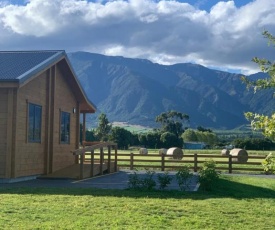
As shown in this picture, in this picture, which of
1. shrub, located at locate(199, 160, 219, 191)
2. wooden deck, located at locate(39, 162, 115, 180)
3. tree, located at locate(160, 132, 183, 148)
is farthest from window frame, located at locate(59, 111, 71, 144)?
tree, located at locate(160, 132, 183, 148)

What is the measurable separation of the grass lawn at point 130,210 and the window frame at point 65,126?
768 centimetres

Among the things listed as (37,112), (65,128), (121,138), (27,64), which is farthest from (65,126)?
(121,138)

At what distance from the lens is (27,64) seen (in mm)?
16734

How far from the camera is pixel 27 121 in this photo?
54.1 ft

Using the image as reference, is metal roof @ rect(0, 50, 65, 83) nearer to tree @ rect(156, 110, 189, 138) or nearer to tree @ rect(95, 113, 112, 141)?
tree @ rect(95, 113, 112, 141)

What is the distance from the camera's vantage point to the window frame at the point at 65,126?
20.3m

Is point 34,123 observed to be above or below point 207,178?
above

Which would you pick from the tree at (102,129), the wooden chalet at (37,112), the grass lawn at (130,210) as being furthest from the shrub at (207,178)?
the tree at (102,129)

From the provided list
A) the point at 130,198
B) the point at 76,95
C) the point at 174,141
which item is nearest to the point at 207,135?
the point at 174,141

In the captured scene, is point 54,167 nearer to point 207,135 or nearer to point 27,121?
point 27,121

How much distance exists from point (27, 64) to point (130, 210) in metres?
8.98

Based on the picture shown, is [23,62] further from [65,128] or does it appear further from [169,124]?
[169,124]

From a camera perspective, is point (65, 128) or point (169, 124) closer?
point (65, 128)

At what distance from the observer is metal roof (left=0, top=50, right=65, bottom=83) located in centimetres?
1517
